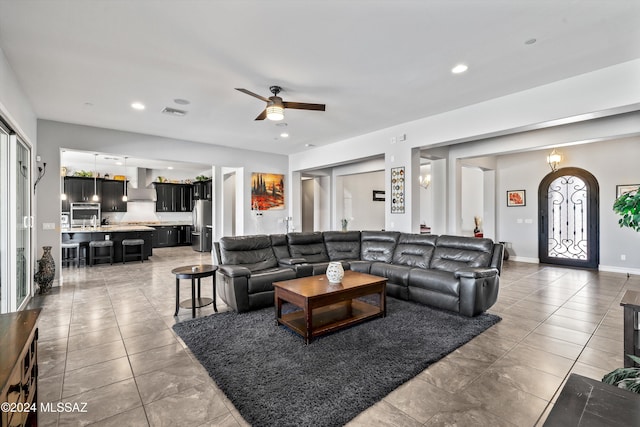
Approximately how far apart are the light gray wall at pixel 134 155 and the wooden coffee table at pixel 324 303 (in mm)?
4630

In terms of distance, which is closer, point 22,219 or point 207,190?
point 22,219

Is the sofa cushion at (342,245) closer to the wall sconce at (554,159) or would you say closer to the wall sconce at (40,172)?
the wall sconce at (554,159)

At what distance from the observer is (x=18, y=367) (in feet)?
4.01

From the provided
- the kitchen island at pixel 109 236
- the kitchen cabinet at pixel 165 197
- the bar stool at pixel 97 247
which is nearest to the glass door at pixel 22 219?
the bar stool at pixel 97 247

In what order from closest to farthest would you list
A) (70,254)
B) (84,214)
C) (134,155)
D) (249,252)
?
(249,252) < (134,155) < (70,254) < (84,214)

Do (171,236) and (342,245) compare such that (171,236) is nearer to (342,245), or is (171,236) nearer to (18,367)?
(342,245)

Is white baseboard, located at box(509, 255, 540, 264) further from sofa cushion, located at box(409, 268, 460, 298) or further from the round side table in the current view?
the round side table

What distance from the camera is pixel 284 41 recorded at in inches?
115

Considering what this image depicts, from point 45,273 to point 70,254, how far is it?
131 inches

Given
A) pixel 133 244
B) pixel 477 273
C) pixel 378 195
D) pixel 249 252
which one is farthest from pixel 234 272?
pixel 378 195

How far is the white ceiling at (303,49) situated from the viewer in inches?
97.7

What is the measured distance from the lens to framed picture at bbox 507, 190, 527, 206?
775cm

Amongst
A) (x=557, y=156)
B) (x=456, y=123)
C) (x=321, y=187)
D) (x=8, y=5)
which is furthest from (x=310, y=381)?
(x=321, y=187)

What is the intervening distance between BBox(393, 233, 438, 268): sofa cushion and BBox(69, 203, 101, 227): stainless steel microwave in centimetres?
→ 909
